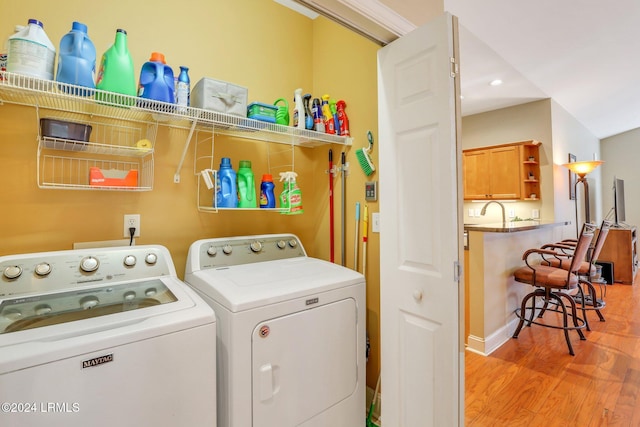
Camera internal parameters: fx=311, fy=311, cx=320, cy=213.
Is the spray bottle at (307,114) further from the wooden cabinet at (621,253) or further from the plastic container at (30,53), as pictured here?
the wooden cabinet at (621,253)

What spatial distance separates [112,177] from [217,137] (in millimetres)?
620

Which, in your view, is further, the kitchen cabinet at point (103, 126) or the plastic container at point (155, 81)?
the plastic container at point (155, 81)

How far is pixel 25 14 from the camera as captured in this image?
1361 mm

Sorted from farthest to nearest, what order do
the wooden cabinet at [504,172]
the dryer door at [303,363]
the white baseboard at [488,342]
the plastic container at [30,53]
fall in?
1. the wooden cabinet at [504,172]
2. the white baseboard at [488,342]
3. the dryer door at [303,363]
4. the plastic container at [30,53]

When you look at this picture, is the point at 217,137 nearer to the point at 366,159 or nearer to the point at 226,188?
the point at 226,188

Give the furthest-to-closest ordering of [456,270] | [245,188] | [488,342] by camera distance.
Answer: [488,342] < [245,188] < [456,270]

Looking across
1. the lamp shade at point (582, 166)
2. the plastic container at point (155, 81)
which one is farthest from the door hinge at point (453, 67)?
the lamp shade at point (582, 166)

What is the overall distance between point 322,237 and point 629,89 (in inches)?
211

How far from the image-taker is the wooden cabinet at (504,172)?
4320mm

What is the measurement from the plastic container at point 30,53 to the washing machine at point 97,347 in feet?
2.32

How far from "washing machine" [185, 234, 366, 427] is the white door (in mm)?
193

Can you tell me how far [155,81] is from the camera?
1.38 meters

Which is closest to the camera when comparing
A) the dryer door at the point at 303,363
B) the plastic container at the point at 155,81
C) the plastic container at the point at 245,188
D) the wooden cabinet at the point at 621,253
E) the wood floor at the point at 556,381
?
the dryer door at the point at 303,363

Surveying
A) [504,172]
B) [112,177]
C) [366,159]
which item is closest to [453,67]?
[366,159]
